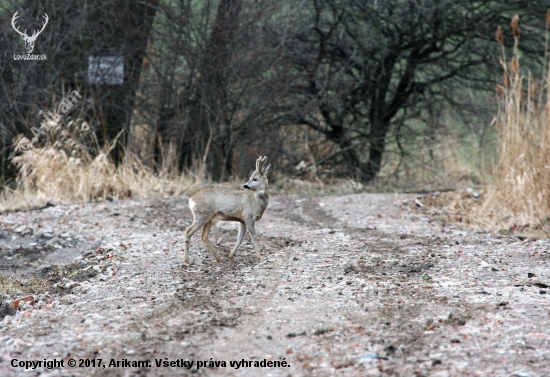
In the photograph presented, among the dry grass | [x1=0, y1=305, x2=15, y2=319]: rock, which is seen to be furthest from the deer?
[x1=0, y1=305, x2=15, y2=319]: rock

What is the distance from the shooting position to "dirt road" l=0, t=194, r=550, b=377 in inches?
151

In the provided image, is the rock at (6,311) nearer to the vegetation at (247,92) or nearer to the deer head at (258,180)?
the deer head at (258,180)

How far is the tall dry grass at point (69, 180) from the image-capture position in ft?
36.0

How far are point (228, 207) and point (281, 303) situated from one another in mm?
1957

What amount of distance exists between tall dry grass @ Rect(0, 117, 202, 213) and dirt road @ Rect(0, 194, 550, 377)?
6.30 feet

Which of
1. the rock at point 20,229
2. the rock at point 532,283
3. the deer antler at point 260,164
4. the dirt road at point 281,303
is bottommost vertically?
the rock at point 20,229

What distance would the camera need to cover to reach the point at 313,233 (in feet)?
27.7

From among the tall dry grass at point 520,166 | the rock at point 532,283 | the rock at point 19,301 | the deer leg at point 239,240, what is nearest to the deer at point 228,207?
the deer leg at point 239,240

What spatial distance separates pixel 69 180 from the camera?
36.6 feet

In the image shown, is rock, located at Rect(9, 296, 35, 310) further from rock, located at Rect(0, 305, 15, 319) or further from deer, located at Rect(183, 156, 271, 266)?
deer, located at Rect(183, 156, 271, 266)


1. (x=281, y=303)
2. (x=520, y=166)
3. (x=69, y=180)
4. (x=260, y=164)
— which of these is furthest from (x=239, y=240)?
(x=69, y=180)

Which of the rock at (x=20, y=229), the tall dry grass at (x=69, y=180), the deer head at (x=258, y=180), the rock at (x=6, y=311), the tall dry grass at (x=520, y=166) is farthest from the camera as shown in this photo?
the tall dry grass at (x=69, y=180)

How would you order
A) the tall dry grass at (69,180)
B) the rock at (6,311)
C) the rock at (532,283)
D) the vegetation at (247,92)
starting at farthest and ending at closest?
the vegetation at (247,92) → the tall dry grass at (69,180) → the rock at (532,283) → the rock at (6,311)

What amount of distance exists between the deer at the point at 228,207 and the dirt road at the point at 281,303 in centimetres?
27
